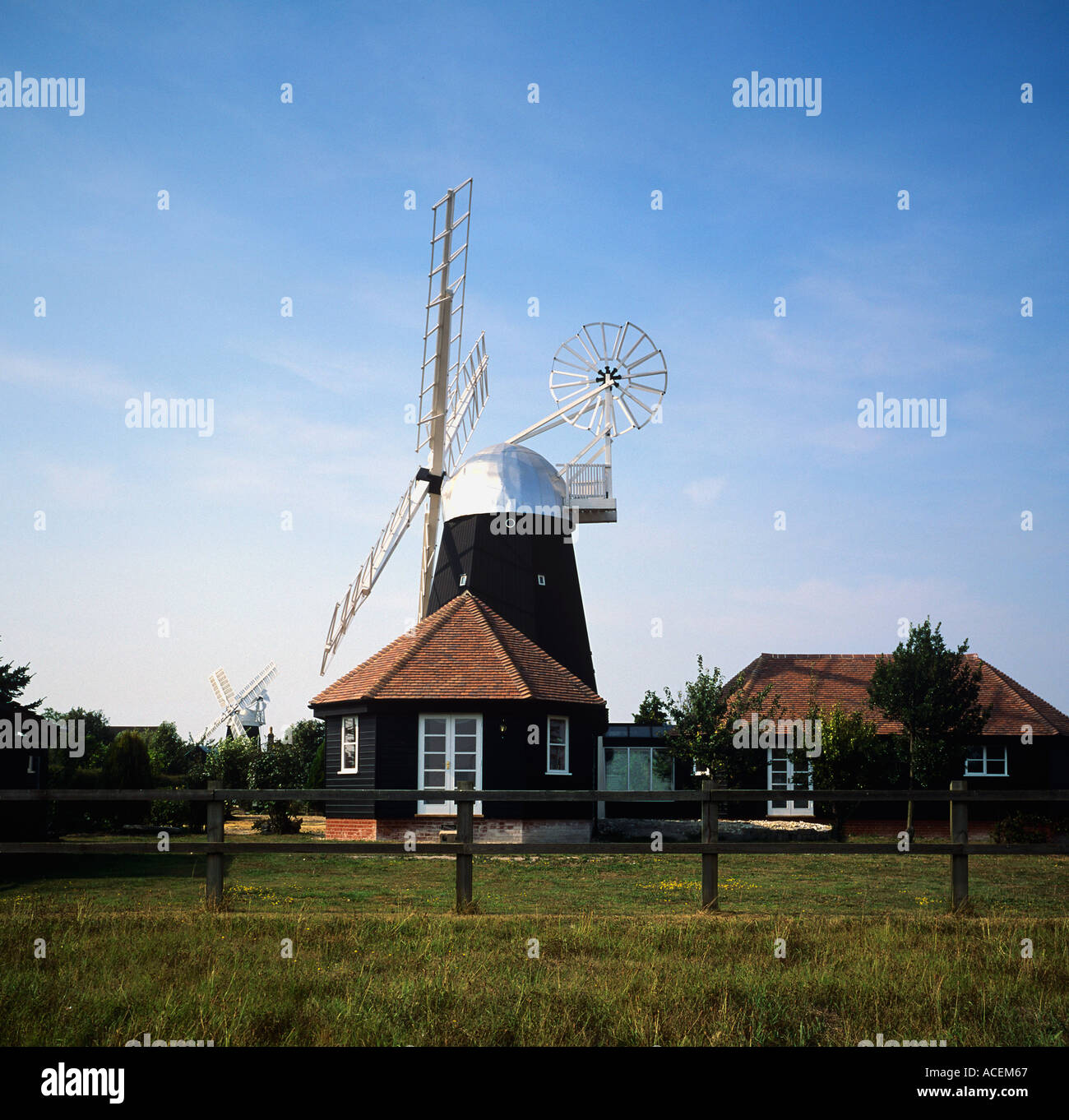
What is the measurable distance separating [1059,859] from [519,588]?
15.4 m

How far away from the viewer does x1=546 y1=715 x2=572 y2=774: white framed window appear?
2762 centimetres

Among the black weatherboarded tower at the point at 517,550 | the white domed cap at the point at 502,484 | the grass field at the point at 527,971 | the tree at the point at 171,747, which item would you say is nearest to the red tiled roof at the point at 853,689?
the black weatherboarded tower at the point at 517,550

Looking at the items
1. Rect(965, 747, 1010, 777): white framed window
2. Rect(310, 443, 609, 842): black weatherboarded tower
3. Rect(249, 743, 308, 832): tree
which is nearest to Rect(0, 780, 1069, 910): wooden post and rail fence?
Rect(310, 443, 609, 842): black weatherboarded tower

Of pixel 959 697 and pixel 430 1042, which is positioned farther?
pixel 959 697

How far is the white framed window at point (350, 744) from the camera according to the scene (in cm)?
2789

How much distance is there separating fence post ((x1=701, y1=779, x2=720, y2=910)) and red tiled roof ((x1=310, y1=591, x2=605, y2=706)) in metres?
14.7

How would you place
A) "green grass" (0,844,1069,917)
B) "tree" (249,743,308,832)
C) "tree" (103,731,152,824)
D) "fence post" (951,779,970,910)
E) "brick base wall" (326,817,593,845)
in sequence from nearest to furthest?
"fence post" (951,779,970,910) → "green grass" (0,844,1069,917) → "brick base wall" (326,817,593,845) → "tree" (249,743,308,832) → "tree" (103,731,152,824)

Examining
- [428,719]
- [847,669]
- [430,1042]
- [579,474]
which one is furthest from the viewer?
[847,669]

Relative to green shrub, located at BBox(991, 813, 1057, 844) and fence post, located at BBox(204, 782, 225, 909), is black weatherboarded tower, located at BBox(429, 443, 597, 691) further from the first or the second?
fence post, located at BBox(204, 782, 225, 909)

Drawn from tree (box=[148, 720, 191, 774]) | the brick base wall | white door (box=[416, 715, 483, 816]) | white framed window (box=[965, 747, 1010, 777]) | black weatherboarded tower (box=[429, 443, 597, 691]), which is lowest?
tree (box=[148, 720, 191, 774])

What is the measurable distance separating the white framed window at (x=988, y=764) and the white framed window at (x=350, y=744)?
785 inches
